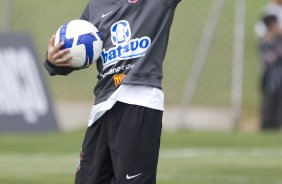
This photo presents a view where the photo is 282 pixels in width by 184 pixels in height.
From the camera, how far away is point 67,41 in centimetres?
659

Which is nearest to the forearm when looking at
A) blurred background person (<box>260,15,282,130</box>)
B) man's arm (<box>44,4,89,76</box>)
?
man's arm (<box>44,4,89,76</box>)

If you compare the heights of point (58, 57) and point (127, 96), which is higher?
point (58, 57)

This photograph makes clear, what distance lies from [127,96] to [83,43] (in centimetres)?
46

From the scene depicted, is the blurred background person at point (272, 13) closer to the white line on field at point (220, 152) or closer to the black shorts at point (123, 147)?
the white line on field at point (220, 152)

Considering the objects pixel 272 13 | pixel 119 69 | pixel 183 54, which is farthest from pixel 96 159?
pixel 183 54

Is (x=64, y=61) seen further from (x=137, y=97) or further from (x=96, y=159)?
(x=96, y=159)

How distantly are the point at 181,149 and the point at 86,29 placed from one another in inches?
346

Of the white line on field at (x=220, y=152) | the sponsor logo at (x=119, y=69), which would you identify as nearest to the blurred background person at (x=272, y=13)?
the white line on field at (x=220, y=152)

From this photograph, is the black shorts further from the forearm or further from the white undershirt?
the forearm

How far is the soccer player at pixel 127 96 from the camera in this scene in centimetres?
638

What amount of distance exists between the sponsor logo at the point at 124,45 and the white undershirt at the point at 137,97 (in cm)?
19

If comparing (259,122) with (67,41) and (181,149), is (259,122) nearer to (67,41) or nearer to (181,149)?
(181,149)

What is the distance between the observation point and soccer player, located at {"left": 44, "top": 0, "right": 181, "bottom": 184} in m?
6.38

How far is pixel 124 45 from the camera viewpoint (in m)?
6.51
